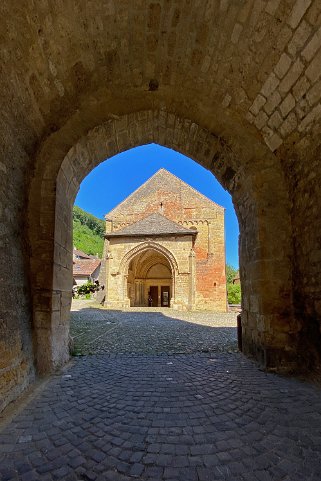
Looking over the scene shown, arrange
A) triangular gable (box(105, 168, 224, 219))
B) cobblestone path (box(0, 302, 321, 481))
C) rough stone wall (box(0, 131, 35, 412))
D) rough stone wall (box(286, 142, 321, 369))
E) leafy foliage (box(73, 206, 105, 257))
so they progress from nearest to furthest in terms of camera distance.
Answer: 1. cobblestone path (box(0, 302, 321, 481))
2. rough stone wall (box(0, 131, 35, 412))
3. rough stone wall (box(286, 142, 321, 369))
4. triangular gable (box(105, 168, 224, 219))
5. leafy foliage (box(73, 206, 105, 257))

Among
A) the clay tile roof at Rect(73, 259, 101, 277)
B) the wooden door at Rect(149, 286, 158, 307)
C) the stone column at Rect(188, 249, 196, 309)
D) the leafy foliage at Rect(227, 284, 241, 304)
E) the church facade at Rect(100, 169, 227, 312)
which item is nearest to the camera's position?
the stone column at Rect(188, 249, 196, 309)

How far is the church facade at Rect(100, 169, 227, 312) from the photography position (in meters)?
18.1

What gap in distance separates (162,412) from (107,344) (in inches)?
129

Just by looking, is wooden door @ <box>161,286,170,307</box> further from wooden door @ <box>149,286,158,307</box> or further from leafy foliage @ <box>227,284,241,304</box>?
leafy foliage @ <box>227,284,241,304</box>

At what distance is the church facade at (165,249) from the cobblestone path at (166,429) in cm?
1454

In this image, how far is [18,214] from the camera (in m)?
3.38

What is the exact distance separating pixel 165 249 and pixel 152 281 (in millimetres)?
8765

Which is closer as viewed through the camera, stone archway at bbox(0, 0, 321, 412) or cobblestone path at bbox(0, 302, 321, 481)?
cobblestone path at bbox(0, 302, 321, 481)

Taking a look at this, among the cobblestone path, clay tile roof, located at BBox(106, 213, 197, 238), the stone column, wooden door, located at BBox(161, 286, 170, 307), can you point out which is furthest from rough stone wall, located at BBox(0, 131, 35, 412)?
wooden door, located at BBox(161, 286, 170, 307)

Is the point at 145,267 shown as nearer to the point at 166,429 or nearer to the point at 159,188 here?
the point at 159,188

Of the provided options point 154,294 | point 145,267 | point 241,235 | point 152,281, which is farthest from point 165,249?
point 241,235

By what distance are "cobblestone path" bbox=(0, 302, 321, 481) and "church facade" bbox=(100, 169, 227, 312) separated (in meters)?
14.5

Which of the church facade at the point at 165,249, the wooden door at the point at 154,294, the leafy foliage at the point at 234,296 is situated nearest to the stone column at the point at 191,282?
the church facade at the point at 165,249

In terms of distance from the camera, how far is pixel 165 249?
18281mm
